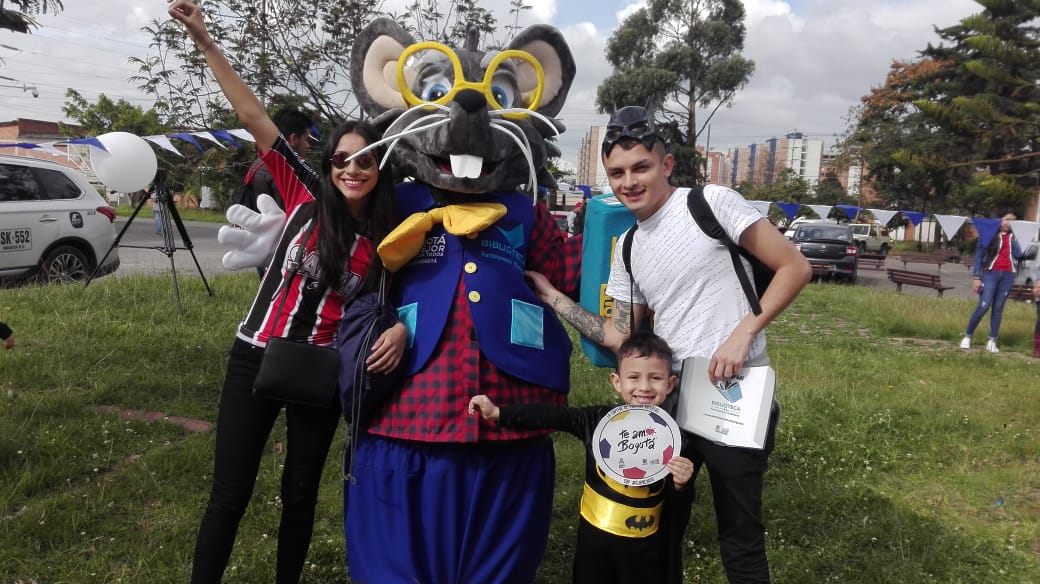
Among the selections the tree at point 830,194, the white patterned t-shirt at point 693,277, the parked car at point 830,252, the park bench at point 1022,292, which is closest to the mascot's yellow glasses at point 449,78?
the white patterned t-shirt at point 693,277

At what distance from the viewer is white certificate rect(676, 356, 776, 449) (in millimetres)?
2004

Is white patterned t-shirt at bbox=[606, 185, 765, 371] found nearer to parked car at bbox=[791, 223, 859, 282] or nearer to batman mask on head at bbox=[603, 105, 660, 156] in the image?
batman mask on head at bbox=[603, 105, 660, 156]

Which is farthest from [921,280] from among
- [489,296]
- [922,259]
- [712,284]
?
[922,259]

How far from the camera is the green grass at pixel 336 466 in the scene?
10.3 ft

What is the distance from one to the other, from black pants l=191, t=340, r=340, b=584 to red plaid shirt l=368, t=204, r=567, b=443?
28 cm

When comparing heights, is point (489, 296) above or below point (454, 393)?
above

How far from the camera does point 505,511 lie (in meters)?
2.22

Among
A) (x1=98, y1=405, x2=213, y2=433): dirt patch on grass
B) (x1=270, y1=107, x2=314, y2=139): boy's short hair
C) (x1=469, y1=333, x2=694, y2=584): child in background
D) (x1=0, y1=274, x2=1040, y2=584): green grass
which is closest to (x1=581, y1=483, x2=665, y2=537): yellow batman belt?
(x1=469, y1=333, x2=694, y2=584): child in background

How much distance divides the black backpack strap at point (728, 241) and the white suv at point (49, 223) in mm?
7937

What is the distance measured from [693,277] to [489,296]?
62 cm

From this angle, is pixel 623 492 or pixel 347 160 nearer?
pixel 623 492

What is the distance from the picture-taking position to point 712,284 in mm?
2080

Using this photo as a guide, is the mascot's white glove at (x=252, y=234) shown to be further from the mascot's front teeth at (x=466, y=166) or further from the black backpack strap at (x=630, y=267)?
the black backpack strap at (x=630, y=267)

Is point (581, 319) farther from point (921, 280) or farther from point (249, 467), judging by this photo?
point (921, 280)
